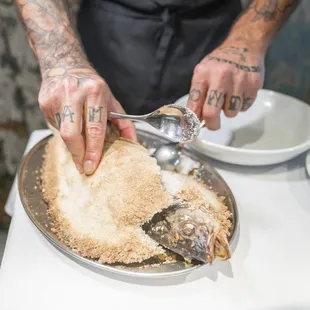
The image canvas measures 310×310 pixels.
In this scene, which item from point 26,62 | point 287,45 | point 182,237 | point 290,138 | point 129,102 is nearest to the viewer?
point 182,237

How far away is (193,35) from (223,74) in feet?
1.15

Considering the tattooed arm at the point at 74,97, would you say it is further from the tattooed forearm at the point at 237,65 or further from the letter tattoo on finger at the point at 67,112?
the tattooed forearm at the point at 237,65

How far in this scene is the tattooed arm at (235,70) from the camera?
0.94 m

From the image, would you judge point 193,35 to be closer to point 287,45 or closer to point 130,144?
point 130,144

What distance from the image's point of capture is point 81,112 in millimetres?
801

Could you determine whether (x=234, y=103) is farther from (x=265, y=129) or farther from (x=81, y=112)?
(x=81, y=112)

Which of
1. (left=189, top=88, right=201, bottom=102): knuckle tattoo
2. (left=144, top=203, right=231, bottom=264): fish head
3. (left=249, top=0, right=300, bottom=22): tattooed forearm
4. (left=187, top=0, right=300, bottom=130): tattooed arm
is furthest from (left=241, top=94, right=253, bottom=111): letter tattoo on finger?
(left=144, top=203, right=231, bottom=264): fish head

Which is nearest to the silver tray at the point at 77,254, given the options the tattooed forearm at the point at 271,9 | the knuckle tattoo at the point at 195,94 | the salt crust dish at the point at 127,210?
the salt crust dish at the point at 127,210

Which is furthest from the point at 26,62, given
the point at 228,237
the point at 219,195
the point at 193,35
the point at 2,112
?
the point at 228,237

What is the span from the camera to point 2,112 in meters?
1.76

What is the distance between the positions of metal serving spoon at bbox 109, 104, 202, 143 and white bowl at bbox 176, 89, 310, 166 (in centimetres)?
14

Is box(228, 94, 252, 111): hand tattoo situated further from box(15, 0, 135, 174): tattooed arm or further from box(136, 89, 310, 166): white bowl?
box(15, 0, 135, 174): tattooed arm

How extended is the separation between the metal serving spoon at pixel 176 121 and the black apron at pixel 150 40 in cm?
45

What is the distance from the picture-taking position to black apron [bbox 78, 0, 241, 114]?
1.21m
